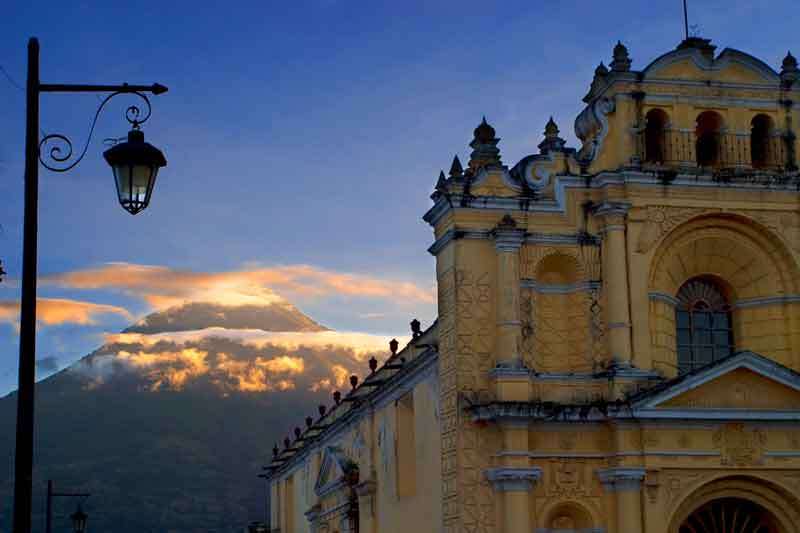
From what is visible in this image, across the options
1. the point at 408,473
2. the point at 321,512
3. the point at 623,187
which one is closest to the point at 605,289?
the point at 623,187

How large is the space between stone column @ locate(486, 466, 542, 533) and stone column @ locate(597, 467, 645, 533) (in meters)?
1.51

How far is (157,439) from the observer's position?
391ft

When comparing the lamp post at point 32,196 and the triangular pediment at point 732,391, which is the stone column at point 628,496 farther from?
the lamp post at point 32,196

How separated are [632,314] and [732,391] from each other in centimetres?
236

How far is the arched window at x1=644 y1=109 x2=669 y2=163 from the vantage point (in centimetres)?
2823

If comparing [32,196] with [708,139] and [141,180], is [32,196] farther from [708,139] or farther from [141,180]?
[708,139]

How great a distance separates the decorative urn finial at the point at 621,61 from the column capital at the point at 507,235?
12.8 ft

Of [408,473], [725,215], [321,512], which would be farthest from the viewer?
[321,512]

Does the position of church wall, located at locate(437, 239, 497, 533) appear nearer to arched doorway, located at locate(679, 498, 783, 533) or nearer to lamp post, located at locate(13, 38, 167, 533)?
arched doorway, located at locate(679, 498, 783, 533)

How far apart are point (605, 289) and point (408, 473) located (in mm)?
8344

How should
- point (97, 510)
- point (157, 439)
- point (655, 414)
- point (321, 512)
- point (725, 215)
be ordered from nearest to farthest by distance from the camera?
point (655, 414) → point (725, 215) → point (321, 512) → point (97, 510) → point (157, 439)

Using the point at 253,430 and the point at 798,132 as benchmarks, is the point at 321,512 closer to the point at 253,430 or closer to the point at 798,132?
the point at 798,132

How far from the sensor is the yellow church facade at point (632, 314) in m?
26.4

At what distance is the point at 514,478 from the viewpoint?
2597 centimetres
